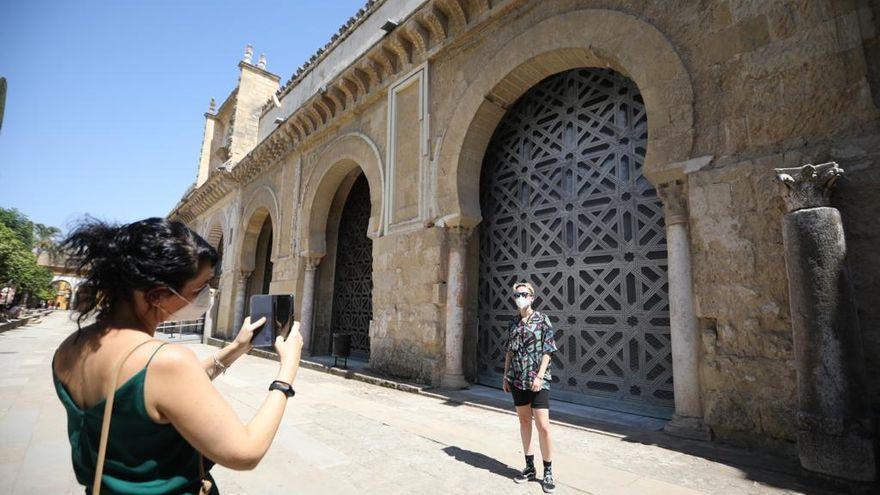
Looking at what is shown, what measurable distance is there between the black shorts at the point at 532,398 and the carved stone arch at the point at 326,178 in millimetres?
5962

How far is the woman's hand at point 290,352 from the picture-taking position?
1222mm

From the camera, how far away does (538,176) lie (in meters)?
5.84

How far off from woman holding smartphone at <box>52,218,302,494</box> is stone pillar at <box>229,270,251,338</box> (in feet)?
43.9

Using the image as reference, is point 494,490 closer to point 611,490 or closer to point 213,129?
point 611,490

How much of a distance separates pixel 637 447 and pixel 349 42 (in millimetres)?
9216

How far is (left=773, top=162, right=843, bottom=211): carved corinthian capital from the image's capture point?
9.65 feet

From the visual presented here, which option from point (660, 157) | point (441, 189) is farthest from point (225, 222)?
point (660, 157)

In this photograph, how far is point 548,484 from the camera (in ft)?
8.59

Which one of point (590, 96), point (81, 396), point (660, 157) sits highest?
point (590, 96)

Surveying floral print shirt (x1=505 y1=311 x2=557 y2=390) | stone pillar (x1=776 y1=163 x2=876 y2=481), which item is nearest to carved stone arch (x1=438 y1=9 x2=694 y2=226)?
stone pillar (x1=776 y1=163 x2=876 y2=481)

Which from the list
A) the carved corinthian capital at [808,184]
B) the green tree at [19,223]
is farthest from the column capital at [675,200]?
the green tree at [19,223]

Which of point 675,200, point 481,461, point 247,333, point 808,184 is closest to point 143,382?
point 247,333

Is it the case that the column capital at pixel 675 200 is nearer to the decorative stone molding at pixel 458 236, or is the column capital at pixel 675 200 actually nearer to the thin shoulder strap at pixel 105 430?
the decorative stone molding at pixel 458 236

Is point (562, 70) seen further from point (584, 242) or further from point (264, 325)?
point (264, 325)
